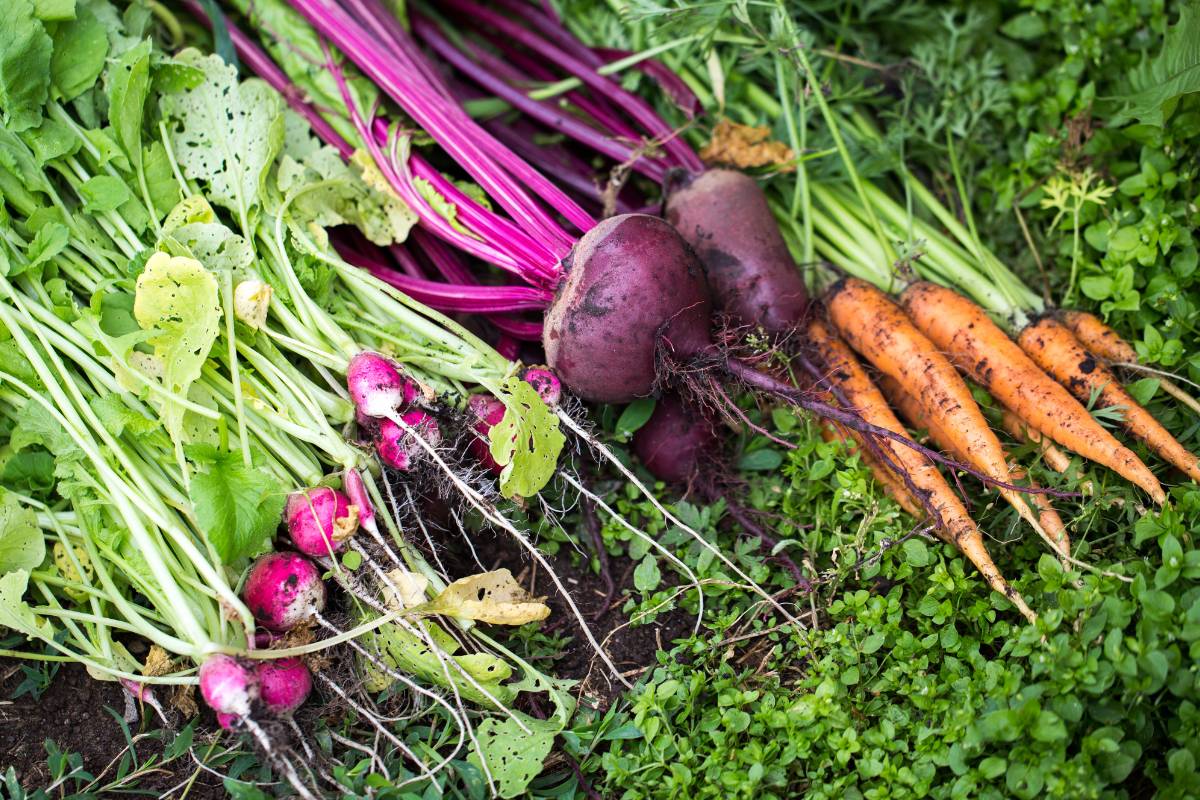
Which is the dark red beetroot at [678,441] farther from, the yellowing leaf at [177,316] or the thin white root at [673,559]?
the yellowing leaf at [177,316]

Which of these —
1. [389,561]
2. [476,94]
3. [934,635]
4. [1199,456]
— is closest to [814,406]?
[934,635]

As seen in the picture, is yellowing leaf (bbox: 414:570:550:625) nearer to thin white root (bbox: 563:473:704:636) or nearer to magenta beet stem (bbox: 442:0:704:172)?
thin white root (bbox: 563:473:704:636)

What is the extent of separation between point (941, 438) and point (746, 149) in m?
1.07

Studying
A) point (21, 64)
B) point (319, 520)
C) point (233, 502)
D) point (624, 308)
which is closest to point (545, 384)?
point (624, 308)

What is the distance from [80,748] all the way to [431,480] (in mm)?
1008

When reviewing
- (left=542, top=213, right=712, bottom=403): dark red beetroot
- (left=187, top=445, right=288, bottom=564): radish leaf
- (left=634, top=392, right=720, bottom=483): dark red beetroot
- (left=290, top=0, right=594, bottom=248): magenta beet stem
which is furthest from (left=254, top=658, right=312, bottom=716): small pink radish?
(left=290, top=0, right=594, bottom=248): magenta beet stem

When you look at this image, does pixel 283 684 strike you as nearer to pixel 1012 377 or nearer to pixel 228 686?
pixel 228 686

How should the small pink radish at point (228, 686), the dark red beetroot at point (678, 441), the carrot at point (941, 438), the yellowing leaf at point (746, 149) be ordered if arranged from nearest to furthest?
the small pink radish at point (228, 686) < the carrot at point (941, 438) < the dark red beetroot at point (678, 441) < the yellowing leaf at point (746, 149)

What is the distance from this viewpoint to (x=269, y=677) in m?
1.87

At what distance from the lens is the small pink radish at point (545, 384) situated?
228cm

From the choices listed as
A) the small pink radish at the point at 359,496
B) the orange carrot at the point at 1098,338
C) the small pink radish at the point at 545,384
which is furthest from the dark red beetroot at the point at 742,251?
the small pink radish at the point at 359,496

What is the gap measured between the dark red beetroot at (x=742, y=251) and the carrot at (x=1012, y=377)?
1.25 ft

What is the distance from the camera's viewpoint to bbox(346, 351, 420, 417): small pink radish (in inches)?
83.4

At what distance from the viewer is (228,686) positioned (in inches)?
69.6
